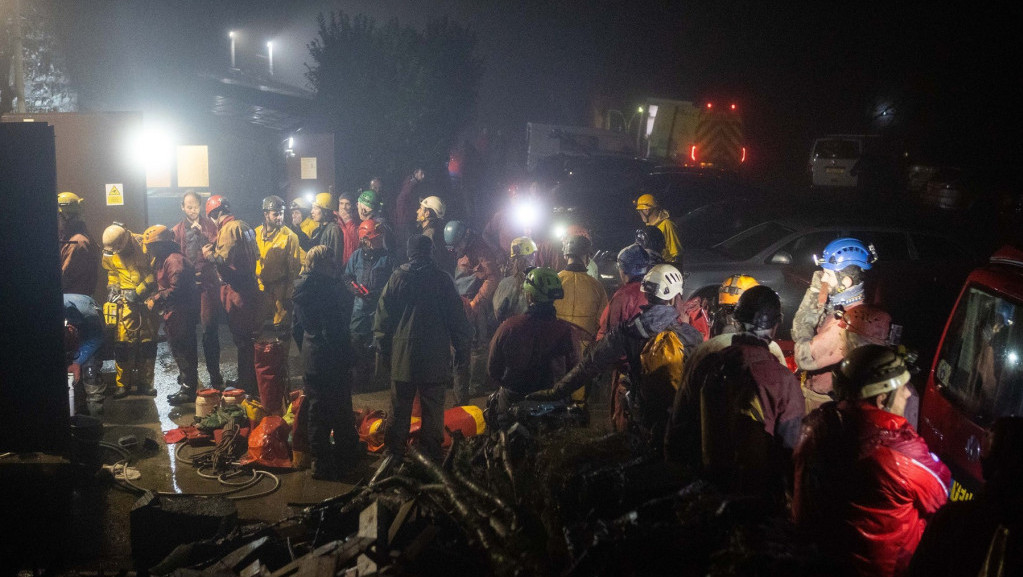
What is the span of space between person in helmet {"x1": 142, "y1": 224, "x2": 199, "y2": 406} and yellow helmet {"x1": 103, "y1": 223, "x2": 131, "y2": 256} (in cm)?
30

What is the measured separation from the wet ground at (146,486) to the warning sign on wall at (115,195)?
381cm

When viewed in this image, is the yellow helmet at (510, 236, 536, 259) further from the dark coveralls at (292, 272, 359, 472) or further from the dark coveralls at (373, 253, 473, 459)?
the dark coveralls at (292, 272, 359, 472)

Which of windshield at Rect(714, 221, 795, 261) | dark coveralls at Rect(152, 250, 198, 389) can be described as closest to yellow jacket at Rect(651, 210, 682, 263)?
windshield at Rect(714, 221, 795, 261)

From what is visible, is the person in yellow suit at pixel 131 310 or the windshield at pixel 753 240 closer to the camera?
the person in yellow suit at pixel 131 310

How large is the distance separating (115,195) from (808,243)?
34.4ft

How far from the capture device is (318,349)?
6324 millimetres

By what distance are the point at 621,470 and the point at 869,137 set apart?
→ 17013mm

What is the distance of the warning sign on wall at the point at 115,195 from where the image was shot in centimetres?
1118

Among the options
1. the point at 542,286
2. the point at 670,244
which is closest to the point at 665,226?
the point at 670,244

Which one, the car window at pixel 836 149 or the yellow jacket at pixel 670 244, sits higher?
the car window at pixel 836 149

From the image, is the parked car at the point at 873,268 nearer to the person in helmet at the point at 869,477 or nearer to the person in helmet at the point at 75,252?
the person in helmet at the point at 869,477


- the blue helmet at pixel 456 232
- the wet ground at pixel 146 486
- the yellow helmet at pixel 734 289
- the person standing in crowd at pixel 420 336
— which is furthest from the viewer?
the blue helmet at pixel 456 232

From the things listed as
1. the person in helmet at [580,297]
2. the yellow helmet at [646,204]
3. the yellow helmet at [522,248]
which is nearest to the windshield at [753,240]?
the yellow helmet at [646,204]

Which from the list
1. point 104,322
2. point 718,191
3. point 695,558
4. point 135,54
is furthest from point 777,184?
point 695,558
